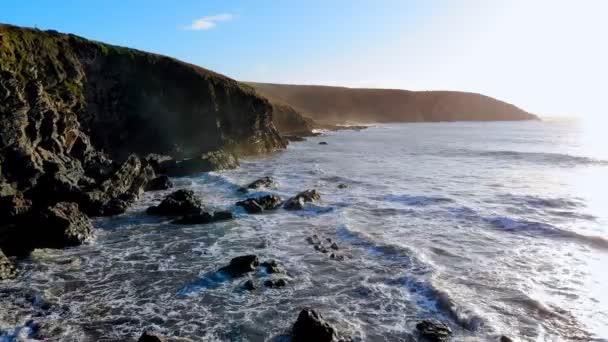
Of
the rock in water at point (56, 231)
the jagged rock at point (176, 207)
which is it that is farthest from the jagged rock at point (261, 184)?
the rock in water at point (56, 231)

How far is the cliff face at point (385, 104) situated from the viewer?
173250 mm

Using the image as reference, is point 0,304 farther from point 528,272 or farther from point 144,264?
point 528,272

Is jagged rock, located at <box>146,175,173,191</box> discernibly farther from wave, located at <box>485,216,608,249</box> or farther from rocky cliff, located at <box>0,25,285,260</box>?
wave, located at <box>485,216,608,249</box>

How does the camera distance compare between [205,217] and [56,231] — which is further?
[205,217]

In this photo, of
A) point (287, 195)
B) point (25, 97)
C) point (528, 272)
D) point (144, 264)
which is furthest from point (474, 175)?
point (25, 97)

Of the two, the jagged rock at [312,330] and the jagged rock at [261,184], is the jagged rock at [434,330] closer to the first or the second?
the jagged rock at [312,330]

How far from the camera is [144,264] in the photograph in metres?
13.8

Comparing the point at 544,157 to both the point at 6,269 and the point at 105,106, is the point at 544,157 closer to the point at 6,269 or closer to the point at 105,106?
the point at 105,106

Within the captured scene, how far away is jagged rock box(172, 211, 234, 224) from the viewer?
18.8 meters

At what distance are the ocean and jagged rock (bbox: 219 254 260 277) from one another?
0.32m

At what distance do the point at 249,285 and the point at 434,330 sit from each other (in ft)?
16.2

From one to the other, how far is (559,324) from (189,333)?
334 inches

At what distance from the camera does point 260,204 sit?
2147cm

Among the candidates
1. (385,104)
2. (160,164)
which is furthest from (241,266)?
(385,104)
